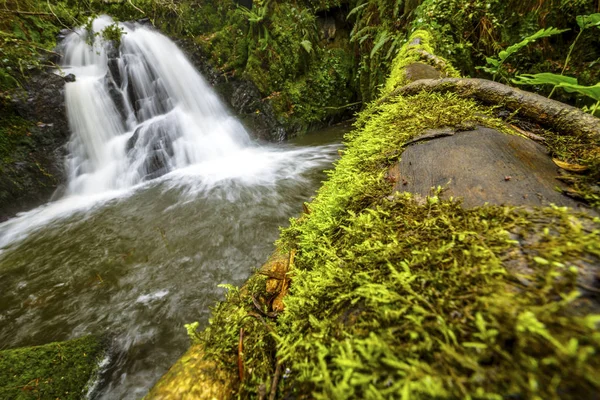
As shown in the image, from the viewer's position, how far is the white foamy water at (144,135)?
741 centimetres

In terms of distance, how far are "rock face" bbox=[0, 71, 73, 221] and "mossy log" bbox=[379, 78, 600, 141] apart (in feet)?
30.0

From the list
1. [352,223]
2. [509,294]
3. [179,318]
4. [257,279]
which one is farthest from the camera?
[179,318]

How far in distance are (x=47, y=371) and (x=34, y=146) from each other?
8.37 m

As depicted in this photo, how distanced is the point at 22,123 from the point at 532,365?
1147 cm

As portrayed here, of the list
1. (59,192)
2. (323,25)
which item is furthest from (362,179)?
(323,25)

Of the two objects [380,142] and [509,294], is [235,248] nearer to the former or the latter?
[380,142]

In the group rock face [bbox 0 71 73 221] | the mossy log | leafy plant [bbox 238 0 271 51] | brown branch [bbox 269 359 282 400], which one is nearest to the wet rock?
the mossy log

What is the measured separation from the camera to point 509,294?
64cm

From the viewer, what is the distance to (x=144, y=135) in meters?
8.78

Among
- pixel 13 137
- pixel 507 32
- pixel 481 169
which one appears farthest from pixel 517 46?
pixel 13 137

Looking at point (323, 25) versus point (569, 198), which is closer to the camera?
point (569, 198)

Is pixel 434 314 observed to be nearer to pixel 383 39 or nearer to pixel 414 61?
pixel 414 61

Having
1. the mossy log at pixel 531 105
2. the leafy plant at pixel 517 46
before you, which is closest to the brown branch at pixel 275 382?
the mossy log at pixel 531 105

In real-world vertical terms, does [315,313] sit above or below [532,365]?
below
